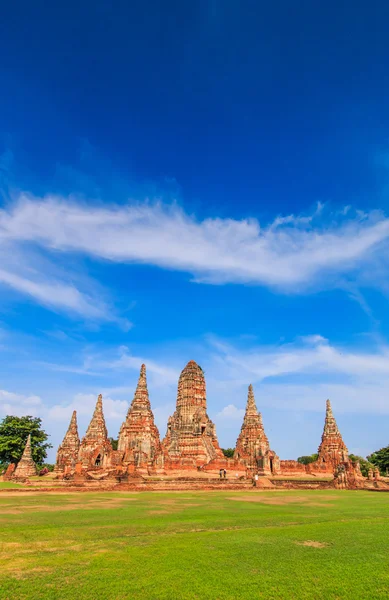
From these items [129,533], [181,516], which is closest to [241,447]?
[181,516]

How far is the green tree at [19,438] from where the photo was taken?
173 feet

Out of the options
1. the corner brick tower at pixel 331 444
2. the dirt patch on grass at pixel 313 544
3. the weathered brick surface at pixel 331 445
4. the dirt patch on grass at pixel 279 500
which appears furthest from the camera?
the corner brick tower at pixel 331 444

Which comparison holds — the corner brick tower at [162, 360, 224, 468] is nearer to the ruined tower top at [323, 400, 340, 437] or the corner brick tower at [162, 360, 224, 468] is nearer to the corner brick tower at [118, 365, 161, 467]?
the corner brick tower at [118, 365, 161, 467]

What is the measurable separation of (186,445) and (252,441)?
40.8ft

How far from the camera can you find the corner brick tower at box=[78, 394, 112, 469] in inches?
1982

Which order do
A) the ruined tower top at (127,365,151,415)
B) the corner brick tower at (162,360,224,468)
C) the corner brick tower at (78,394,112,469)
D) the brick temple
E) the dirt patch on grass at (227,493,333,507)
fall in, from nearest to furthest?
1. the dirt patch on grass at (227,493,333,507)
2. the brick temple
3. the corner brick tower at (78,394,112,469)
4. the corner brick tower at (162,360,224,468)
5. the ruined tower top at (127,365,151,415)

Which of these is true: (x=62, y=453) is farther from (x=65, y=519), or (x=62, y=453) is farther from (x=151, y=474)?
(x=65, y=519)

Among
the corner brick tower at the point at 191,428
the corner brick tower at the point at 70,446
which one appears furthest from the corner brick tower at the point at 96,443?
the corner brick tower at the point at 191,428

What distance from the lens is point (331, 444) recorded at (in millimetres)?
62156

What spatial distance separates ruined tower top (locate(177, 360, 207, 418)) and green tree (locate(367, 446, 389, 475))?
105ft

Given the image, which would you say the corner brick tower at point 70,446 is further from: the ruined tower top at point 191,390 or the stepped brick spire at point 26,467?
the ruined tower top at point 191,390

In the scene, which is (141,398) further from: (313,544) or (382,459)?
(313,544)

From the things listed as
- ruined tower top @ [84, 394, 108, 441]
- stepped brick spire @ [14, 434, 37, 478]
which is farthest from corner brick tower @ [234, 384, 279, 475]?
stepped brick spire @ [14, 434, 37, 478]

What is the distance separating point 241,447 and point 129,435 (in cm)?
1913
